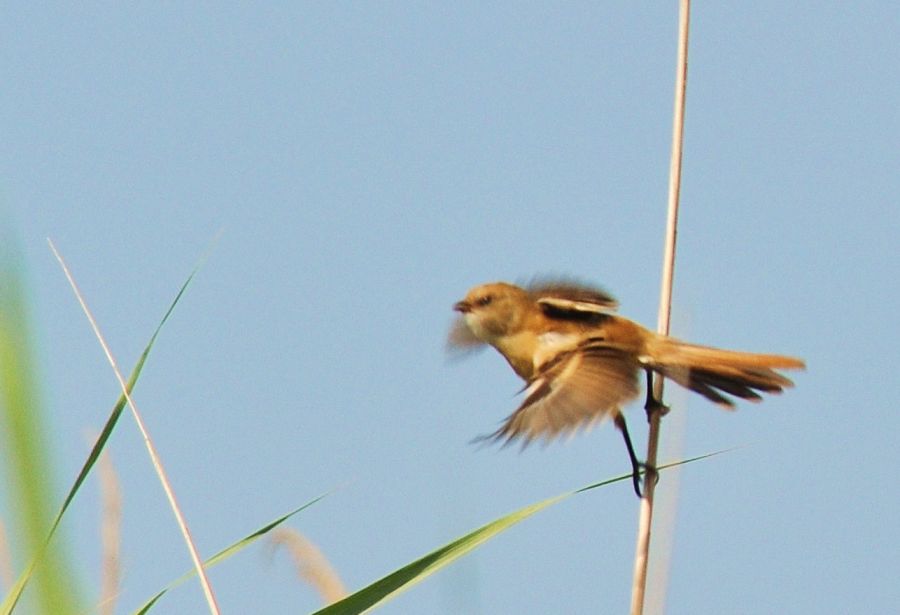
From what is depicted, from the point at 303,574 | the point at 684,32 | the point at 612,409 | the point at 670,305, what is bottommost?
the point at 303,574

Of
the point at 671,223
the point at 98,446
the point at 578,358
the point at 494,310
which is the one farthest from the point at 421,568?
the point at 494,310

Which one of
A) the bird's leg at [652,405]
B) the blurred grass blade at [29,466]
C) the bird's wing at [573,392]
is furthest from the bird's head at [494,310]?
the blurred grass blade at [29,466]

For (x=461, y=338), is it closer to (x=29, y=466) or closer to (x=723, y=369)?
(x=723, y=369)

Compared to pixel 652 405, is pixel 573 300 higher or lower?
higher

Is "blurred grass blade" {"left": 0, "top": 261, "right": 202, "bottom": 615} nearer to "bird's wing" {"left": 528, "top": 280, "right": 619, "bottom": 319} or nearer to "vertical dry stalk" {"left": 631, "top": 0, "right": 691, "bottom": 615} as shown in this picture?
"vertical dry stalk" {"left": 631, "top": 0, "right": 691, "bottom": 615}

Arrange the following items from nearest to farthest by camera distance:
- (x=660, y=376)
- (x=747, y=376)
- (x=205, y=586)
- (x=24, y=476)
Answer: (x=24, y=476) < (x=205, y=586) < (x=747, y=376) < (x=660, y=376)

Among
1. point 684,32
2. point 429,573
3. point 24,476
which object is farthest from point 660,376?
point 24,476

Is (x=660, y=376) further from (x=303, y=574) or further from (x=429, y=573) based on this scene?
(x=429, y=573)

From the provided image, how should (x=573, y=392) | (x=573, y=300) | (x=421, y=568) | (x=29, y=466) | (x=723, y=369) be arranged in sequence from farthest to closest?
(x=573, y=300) → (x=723, y=369) → (x=573, y=392) → (x=421, y=568) → (x=29, y=466)
